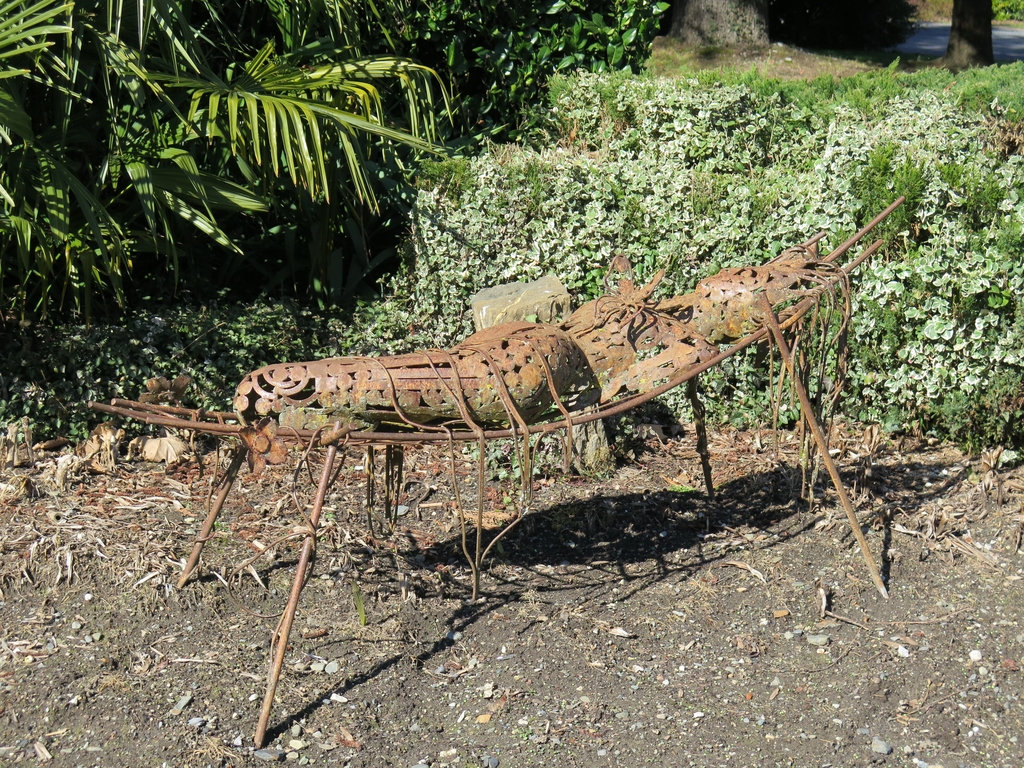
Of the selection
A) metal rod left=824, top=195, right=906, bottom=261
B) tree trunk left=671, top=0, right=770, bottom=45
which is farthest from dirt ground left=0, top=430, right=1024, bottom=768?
tree trunk left=671, top=0, right=770, bottom=45

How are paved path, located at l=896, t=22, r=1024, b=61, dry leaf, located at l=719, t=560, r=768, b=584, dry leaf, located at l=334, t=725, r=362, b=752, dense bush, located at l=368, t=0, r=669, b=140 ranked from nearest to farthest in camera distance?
dry leaf, located at l=334, t=725, r=362, b=752 → dry leaf, located at l=719, t=560, r=768, b=584 → dense bush, located at l=368, t=0, r=669, b=140 → paved path, located at l=896, t=22, r=1024, b=61

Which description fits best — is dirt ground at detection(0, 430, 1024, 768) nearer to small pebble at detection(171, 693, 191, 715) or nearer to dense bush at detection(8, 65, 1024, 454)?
small pebble at detection(171, 693, 191, 715)

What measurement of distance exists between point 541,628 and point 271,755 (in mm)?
1001

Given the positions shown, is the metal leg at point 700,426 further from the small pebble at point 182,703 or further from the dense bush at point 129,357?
the dense bush at point 129,357

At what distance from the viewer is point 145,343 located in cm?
464

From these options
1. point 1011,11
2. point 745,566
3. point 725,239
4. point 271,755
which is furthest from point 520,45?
point 1011,11

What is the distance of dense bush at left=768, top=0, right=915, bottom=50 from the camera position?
A: 1114cm

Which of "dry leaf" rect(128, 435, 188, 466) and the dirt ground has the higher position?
Answer: "dry leaf" rect(128, 435, 188, 466)

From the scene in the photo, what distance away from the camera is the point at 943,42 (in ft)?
47.6

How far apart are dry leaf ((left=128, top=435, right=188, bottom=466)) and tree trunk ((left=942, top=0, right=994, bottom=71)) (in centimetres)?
822

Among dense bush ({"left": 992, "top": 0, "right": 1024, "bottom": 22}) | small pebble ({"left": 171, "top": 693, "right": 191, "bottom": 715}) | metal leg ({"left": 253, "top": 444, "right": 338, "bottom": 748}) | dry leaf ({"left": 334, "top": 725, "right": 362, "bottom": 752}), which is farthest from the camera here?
dense bush ({"left": 992, "top": 0, "right": 1024, "bottom": 22})

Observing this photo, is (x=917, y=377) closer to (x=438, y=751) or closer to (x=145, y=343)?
(x=438, y=751)

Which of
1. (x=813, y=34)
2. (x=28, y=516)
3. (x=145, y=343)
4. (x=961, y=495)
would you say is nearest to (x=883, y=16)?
(x=813, y=34)

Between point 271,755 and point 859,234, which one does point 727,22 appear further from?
point 271,755
